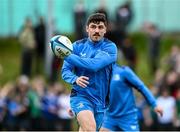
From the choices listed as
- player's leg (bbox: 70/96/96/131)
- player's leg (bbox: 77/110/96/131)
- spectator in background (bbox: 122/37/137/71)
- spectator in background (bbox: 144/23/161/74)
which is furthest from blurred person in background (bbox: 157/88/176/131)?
player's leg (bbox: 77/110/96/131)

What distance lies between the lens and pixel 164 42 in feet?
102

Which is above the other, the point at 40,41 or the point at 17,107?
the point at 40,41

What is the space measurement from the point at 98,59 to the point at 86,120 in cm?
96

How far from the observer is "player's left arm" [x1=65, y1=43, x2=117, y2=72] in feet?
45.5

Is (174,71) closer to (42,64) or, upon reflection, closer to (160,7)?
(42,64)

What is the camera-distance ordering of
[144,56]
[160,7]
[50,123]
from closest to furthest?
1. [50,123]
2. [144,56]
3. [160,7]

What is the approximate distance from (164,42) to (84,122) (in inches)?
685

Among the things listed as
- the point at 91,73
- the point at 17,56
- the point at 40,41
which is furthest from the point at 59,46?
the point at 17,56

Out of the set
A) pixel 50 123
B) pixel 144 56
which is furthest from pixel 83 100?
pixel 144 56

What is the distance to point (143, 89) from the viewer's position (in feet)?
52.4

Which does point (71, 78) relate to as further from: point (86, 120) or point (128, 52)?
point (128, 52)

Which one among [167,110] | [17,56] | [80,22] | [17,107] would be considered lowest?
[17,56]

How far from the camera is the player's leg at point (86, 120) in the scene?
45.7ft

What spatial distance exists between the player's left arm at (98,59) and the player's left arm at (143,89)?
1714mm
